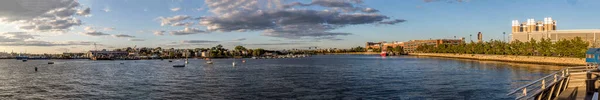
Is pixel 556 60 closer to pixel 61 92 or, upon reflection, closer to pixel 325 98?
pixel 325 98

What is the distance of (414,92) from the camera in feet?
140

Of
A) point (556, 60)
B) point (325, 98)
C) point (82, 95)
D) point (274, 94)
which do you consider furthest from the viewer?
point (556, 60)

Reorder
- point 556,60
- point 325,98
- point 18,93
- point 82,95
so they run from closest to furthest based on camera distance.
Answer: point 325,98 → point 82,95 → point 18,93 → point 556,60

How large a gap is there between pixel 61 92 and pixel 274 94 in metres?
26.8

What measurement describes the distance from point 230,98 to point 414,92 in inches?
726

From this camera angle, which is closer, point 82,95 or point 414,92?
point 414,92

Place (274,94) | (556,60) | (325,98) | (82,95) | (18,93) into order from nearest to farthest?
(325,98) → (274,94) → (82,95) → (18,93) → (556,60)

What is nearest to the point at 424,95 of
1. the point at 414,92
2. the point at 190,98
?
the point at 414,92

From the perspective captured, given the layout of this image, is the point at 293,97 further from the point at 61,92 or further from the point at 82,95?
the point at 61,92

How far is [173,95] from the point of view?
44000 millimetres

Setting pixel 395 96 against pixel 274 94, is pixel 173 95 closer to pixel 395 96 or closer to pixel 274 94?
pixel 274 94

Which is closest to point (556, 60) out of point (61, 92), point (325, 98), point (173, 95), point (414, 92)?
point (414, 92)

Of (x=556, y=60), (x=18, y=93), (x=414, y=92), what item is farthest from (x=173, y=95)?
(x=556, y=60)

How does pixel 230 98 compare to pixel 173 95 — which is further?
pixel 173 95
